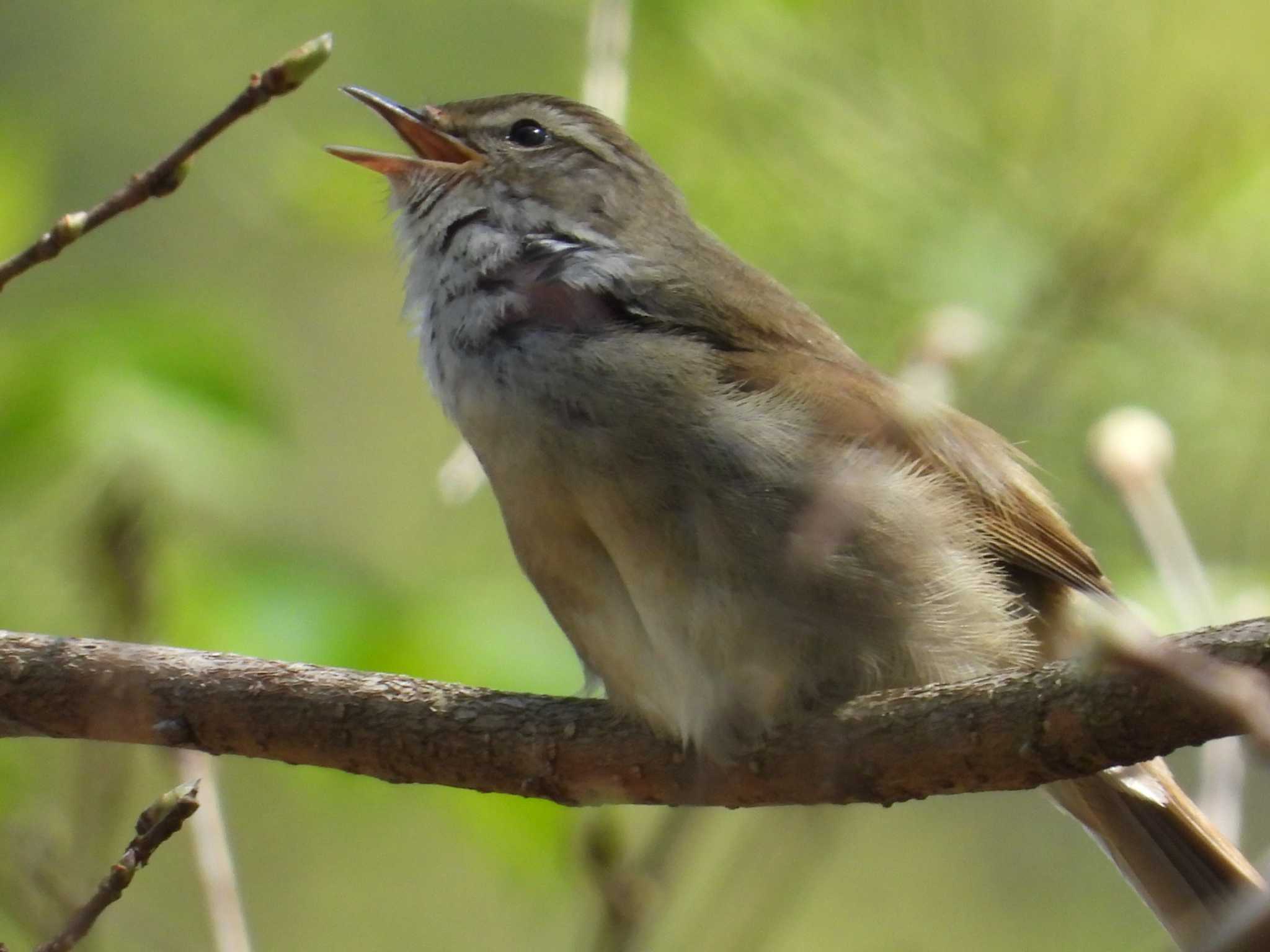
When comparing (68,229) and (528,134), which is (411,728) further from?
(528,134)

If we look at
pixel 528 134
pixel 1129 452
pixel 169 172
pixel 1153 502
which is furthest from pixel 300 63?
pixel 528 134

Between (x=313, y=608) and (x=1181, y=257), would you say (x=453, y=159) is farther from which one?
(x=1181, y=257)

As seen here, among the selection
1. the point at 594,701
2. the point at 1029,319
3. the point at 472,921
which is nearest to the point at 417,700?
the point at 594,701

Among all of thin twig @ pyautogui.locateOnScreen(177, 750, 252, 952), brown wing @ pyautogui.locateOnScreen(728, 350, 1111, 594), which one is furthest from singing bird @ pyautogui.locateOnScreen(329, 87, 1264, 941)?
thin twig @ pyautogui.locateOnScreen(177, 750, 252, 952)

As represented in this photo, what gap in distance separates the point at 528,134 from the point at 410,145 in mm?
340

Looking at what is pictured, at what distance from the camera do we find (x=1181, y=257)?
4551 mm

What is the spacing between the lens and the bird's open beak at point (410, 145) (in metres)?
3.85

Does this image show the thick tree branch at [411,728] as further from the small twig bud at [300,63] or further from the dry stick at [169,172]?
the small twig bud at [300,63]

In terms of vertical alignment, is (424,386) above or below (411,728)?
above

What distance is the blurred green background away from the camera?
3633 millimetres

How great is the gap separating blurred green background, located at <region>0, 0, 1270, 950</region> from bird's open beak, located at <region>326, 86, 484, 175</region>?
0.71ft

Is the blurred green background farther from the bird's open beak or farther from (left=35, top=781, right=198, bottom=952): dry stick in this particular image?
(left=35, top=781, right=198, bottom=952): dry stick

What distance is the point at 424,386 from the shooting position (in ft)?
18.0

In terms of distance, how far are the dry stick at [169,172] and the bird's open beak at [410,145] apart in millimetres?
1539
